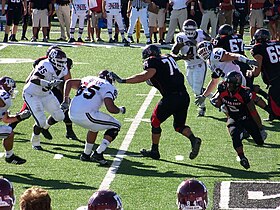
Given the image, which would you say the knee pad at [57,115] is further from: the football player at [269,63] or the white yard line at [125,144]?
the football player at [269,63]

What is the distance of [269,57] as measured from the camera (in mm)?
11719

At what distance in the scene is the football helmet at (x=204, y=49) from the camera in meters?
11.5

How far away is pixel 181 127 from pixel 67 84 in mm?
1470

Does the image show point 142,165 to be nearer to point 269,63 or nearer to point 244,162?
point 244,162

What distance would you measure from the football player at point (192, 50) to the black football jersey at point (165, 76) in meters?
2.19

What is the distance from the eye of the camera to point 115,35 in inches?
838

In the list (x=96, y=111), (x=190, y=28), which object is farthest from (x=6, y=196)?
(x=190, y=28)

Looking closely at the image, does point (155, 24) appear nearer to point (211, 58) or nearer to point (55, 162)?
point (211, 58)

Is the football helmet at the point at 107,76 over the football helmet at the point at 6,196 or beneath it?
beneath

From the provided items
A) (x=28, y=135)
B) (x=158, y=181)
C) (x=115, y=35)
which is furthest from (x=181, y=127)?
(x=115, y=35)

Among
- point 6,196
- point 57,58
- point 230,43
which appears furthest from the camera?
point 230,43

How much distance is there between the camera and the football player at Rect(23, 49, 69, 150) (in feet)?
34.7

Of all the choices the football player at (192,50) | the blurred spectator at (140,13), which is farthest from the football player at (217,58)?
the blurred spectator at (140,13)

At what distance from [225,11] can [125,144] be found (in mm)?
10158
